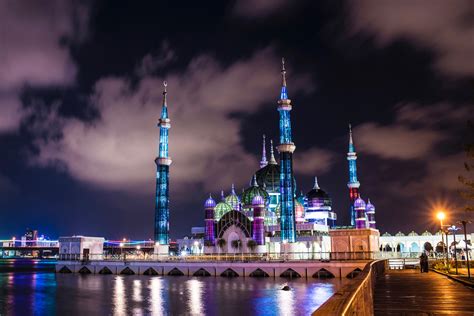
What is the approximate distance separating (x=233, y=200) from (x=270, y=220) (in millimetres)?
9969

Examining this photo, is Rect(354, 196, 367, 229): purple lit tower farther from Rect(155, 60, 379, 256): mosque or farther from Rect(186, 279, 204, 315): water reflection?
Rect(186, 279, 204, 315): water reflection

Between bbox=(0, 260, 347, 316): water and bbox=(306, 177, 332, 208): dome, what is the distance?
52.4 m

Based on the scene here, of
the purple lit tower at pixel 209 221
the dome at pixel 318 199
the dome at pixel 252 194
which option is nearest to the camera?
the purple lit tower at pixel 209 221

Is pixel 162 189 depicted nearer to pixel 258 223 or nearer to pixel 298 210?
pixel 258 223

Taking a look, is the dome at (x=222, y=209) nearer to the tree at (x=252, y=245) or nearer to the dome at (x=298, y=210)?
the dome at (x=298, y=210)

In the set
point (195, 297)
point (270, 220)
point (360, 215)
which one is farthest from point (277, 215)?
point (195, 297)

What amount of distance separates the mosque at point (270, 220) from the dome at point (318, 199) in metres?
3.17

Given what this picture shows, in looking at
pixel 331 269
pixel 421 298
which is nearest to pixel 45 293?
pixel 331 269

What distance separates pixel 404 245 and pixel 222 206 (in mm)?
54598

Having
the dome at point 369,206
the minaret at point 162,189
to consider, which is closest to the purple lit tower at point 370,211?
the dome at point 369,206

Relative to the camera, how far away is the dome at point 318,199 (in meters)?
117

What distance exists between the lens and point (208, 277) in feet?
244

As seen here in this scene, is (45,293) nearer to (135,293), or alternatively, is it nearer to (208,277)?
(135,293)

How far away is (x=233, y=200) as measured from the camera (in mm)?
109688
